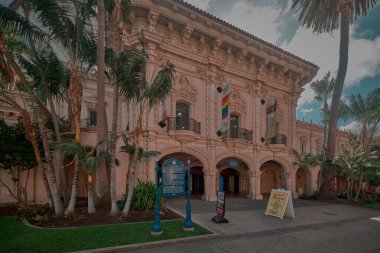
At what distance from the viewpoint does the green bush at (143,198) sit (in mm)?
10586

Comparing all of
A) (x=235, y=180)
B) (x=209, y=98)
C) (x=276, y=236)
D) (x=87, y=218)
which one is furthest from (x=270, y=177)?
(x=87, y=218)

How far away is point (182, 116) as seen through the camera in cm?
1577

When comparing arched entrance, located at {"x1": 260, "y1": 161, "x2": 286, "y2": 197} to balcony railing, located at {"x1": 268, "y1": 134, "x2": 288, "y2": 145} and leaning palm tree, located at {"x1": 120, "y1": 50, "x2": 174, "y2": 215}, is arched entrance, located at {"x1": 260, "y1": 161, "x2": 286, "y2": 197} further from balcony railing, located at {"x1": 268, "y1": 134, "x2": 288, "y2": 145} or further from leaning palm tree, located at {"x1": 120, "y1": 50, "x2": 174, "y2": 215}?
leaning palm tree, located at {"x1": 120, "y1": 50, "x2": 174, "y2": 215}

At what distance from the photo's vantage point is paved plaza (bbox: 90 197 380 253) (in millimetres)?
6941

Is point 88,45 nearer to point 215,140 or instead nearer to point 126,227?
point 126,227

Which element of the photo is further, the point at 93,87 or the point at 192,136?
the point at 93,87

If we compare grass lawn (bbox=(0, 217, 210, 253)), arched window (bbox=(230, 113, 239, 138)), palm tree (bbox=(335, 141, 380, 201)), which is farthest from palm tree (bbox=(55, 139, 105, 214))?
palm tree (bbox=(335, 141, 380, 201))

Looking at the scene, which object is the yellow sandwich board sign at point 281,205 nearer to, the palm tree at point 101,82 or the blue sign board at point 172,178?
the blue sign board at point 172,178

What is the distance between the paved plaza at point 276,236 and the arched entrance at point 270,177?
383 inches

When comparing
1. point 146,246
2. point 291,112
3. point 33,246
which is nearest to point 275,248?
point 146,246

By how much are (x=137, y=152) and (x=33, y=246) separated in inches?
181

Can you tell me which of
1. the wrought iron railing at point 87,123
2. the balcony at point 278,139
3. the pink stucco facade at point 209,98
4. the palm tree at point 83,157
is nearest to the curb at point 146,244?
the palm tree at point 83,157

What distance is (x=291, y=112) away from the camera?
21703 mm

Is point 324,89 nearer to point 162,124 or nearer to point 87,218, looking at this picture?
point 162,124
